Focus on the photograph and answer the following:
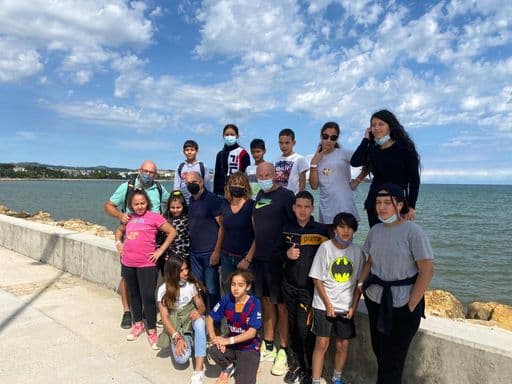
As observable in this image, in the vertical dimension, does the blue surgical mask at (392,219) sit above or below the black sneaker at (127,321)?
above

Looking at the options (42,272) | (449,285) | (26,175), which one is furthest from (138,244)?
(26,175)

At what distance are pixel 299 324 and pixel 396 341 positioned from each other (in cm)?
94

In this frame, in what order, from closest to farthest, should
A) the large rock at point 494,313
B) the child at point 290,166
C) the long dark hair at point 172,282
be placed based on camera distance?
the long dark hair at point 172,282
the child at point 290,166
the large rock at point 494,313

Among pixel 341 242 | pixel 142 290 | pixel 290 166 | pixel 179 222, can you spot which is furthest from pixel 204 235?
pixel 341 242

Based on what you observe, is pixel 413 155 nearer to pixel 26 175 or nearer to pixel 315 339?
pixel 315 339

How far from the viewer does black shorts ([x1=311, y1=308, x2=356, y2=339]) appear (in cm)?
340

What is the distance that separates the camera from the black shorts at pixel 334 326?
3.40 m

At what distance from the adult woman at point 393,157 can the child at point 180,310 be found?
6.28 ft

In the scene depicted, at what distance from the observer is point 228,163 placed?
5547mm

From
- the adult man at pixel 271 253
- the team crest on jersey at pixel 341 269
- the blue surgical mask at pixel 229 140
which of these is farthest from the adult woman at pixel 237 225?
the blue surgical mask at pixel 229 140

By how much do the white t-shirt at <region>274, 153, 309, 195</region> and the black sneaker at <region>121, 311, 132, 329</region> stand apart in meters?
2.40

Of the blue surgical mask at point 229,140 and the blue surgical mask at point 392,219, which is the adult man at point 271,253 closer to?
the blue surgical mask at point 392,219

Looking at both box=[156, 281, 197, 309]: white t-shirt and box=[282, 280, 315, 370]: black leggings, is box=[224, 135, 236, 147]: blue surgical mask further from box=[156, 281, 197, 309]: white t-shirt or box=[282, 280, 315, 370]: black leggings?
box=[282, 280, 315, 370]: black leggings

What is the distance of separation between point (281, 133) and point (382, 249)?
2243 mm
